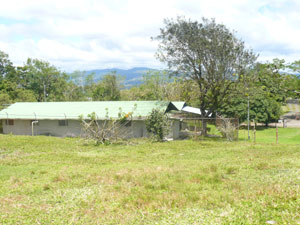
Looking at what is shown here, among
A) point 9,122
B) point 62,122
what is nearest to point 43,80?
point 9,122

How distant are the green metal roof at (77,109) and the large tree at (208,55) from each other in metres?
3.51

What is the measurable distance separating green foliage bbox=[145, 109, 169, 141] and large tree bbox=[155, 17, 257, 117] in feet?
18.7

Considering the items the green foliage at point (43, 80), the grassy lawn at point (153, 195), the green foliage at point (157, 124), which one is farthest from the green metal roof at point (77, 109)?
the green foliage at point (43, 80)

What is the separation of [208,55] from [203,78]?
2.22 m

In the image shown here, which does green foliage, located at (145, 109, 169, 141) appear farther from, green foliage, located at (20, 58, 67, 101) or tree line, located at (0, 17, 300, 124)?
green foliage, located at (20, 58, 67, 101)

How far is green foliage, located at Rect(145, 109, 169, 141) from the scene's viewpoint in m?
22.9

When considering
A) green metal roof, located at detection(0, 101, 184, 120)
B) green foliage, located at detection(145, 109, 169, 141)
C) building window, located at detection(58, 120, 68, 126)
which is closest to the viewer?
green foliage, located at detection(145, 109, 169, 141)

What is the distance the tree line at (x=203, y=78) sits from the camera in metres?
14.4

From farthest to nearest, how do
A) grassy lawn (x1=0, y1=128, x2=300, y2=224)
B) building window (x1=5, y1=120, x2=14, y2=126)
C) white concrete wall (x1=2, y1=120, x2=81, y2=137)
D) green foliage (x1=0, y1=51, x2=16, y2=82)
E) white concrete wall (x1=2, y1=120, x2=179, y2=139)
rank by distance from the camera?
green foliage (x1=0, y1=51, x2=16, y2=82), building window (x1=5, y1=120, x2=14, y2=126), white concrete wall (x1=2, y1=120, x2=81, y2=137), white concrete wall (x1=2, y1=120, x2=179, y2=139), grassy lawn (x1=0, y1=128, x2=300, y2=224)

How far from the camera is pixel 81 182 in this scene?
9586 mm

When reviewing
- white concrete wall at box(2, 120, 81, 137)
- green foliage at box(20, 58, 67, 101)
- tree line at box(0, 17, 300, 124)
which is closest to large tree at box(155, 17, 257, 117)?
tree line at box(0, 17, 300, 124)

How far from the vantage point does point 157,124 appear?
75.1 ft

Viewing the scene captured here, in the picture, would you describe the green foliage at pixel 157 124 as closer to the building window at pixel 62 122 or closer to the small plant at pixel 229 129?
the small plant at pixel 229 129

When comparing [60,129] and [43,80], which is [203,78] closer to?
[60,129]
